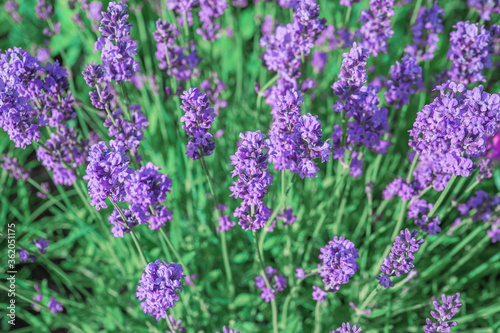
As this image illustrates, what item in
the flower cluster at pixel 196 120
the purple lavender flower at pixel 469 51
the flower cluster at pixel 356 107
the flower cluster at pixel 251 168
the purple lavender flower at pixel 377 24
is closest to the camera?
the flower cluster at pixel 251 168

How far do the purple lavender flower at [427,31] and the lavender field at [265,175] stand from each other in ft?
0.04

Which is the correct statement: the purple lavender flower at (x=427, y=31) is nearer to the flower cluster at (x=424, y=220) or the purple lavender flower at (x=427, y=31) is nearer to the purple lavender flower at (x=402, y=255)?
the flower cluster at (x=424, y=220)

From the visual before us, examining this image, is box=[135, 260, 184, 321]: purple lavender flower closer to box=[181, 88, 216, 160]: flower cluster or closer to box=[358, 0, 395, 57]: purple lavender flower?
box=[181, 88, 216, 160]: flower cluster

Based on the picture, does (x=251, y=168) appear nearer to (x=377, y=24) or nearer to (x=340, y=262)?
(x=340, y=262)

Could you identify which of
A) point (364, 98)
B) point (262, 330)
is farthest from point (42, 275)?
point (364, 98)

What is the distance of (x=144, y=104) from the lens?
160 inches

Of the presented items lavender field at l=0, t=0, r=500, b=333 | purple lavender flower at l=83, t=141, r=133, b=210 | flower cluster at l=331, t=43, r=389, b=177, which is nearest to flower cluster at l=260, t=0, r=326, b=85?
lavender field at l=0, t=0, r=500, b=333

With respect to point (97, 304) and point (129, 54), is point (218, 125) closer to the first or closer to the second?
point (129, 54)

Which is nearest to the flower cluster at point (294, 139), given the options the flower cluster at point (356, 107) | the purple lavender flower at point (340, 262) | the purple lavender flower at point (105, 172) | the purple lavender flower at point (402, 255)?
the flower cluster at point (356, 107)

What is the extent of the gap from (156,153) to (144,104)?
0.61 metres

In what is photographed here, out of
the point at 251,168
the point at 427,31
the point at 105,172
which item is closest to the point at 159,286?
the point at 105,172

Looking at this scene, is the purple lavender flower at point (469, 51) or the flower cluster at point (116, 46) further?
the purple lavender flower at point (469, 51)

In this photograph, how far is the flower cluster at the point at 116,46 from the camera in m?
2.23

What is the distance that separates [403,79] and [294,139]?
3.15ft
